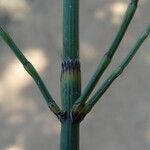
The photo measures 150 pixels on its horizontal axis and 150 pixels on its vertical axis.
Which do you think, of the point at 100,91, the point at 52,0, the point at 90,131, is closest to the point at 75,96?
the point at 100,91

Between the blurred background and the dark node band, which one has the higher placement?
the blurred background

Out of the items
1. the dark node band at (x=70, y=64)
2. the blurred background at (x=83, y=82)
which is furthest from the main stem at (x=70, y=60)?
the blurred background at (x=83, y=82)

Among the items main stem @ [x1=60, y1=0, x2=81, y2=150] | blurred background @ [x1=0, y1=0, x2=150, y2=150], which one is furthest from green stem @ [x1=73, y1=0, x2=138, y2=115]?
blurred background @ [x1=0, y1=0, x2=150, y2=150]

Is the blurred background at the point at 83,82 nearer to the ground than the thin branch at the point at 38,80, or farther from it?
farther from it

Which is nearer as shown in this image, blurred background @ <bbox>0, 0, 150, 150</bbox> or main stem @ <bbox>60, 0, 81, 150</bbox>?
main stem @ <bbox>60, 0, 81, 150</bbox>

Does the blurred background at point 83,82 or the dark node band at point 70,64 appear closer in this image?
the dark node band at point 70,64

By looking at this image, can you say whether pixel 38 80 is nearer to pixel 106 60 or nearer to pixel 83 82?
pixel 106 60

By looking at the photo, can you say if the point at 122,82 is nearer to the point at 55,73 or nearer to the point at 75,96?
the point at 55,73

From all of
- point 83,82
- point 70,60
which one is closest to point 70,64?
point 70,60

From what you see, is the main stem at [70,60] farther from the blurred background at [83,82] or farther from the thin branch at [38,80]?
the blurred background at [83,82]

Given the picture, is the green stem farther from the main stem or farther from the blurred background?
the blurred background
